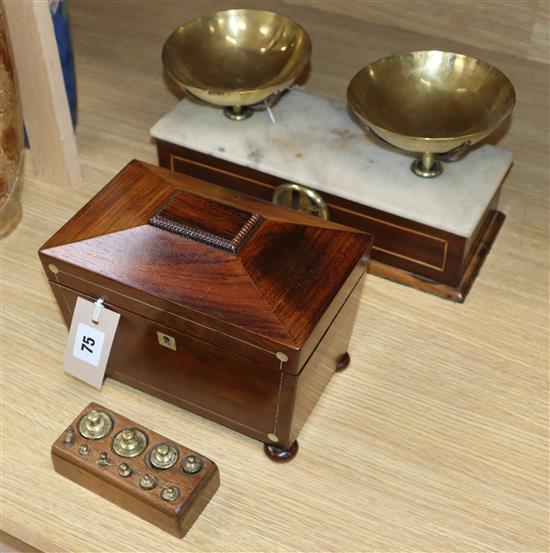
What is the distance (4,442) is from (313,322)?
44cm

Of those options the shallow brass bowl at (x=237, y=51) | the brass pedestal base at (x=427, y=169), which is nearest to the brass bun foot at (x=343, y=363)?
the brass pedestal base at (x=427, y=169)

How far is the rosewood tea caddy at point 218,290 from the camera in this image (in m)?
0.97

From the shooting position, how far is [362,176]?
1.26m

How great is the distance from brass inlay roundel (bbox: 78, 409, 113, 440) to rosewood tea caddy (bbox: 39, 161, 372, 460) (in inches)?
3.7

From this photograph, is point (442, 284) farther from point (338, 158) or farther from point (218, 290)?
point (218, 290)

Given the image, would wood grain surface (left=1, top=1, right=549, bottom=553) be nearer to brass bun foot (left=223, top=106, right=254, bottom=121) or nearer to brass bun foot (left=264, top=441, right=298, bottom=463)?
brass bun foot (left=264, top=441, right=298, bottom=463)

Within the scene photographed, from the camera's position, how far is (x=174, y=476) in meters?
0.99

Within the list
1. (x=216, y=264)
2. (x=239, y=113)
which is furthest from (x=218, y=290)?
(x=239, y=113)

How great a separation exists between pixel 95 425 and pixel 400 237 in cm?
51

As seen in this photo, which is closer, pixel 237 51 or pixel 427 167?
pixel 427 167

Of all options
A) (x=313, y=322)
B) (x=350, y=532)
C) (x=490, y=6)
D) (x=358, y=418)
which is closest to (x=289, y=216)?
(x=313, y=322)

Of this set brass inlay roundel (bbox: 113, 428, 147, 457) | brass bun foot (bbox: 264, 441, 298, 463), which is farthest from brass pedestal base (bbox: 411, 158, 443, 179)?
brass inlay roundel (bbox: 113, 428, 147, 457)

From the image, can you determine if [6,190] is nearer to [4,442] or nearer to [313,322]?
[4,442]

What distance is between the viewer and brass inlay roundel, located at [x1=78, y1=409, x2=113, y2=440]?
103 cm
